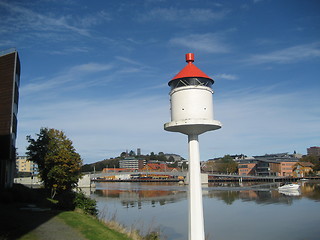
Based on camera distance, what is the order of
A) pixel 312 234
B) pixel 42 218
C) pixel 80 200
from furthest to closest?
pixel 312 234 → pixel 80 200 → pixel 42 218

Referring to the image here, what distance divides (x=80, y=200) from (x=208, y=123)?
46.2ft

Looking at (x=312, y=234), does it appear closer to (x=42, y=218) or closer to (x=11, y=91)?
(x=42, y=218)

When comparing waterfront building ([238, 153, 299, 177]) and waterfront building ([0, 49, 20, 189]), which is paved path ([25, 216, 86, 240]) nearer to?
waterfront building ([0, 49, 20, 189])

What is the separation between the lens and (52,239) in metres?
12.8

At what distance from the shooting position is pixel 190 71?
13062 millimetres

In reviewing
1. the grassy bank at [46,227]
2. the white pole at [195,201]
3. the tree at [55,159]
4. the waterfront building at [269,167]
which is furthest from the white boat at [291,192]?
the waterfront building at [269,167]

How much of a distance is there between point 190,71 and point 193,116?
1912 millimetres

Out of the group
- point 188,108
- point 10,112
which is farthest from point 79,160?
point 188,108

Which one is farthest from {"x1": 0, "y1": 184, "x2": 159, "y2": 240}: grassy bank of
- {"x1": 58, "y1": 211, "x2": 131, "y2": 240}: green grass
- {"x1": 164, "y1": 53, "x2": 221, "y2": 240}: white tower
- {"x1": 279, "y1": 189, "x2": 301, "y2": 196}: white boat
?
{"x1": 279, "y1": 189, "x2": 301, "y2": 196}: white boat

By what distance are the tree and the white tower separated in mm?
21374

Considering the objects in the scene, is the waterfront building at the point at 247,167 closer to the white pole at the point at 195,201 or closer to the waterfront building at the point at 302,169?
the waterfront building at the point at 302,169

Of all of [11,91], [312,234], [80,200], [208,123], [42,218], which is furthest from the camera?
[11,91]

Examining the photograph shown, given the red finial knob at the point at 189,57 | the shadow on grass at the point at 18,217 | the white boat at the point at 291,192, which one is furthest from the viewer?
the white boat at the point at 291,192

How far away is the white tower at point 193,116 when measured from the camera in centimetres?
1277
